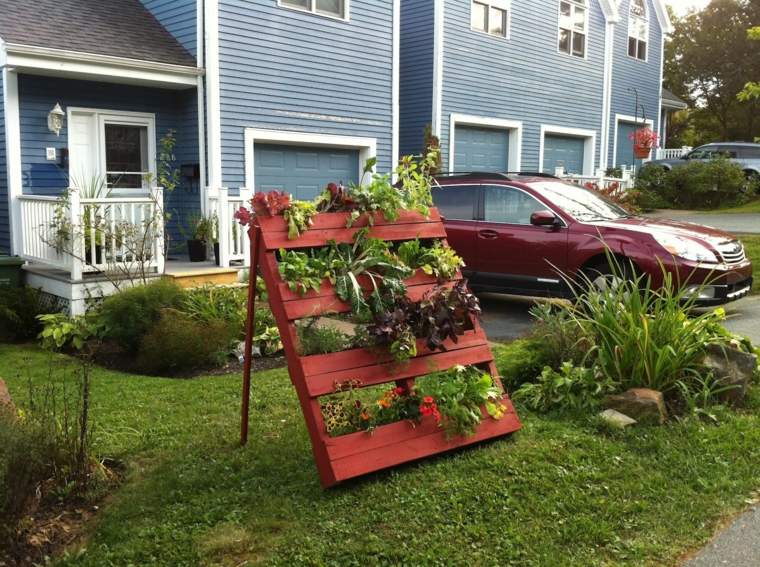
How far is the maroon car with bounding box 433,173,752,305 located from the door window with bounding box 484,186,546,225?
0.04ft

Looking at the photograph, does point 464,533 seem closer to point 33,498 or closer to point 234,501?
point 234,501

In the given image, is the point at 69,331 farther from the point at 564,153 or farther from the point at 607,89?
the point at 607,89

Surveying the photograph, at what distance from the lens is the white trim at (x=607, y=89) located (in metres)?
20.8

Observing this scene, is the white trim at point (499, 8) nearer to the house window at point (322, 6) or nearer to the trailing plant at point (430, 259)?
the house window at point (322, 6)

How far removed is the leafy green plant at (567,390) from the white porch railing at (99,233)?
537 cm

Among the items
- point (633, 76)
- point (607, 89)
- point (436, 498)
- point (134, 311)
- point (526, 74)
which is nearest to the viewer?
point (436, 498)

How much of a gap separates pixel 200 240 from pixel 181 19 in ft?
12.1

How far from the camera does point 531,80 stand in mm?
18469

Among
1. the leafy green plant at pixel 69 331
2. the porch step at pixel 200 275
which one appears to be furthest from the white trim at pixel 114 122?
the leafy green plant at pixel 69 331

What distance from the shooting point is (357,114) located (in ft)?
45.4

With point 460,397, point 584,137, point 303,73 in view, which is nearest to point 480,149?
point 584,137

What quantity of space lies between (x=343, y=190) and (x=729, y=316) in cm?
594

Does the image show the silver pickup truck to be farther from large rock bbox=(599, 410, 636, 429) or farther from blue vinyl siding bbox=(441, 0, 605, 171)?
large rock bbox=(599, 410, 636, 429)

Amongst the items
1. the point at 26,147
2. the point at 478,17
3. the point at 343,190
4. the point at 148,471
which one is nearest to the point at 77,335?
the point at 26,147
